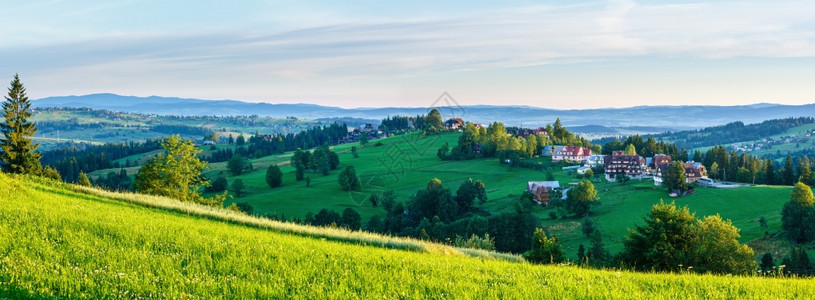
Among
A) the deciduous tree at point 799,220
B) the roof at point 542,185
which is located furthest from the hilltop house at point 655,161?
the deciduous tree at point 799,220

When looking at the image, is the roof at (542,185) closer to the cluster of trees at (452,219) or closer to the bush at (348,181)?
the cluster of trees at (452,219)

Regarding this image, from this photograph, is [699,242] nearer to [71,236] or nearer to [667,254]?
[667,254]

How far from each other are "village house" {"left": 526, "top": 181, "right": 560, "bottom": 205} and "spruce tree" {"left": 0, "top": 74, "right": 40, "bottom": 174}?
71.9 meters

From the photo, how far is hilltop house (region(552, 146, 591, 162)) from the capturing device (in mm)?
132125

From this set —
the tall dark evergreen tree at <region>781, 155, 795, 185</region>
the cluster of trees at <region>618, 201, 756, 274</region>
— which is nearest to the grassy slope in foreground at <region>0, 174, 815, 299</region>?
the cluster of trees at <region>618, 201, 756, 274</region>

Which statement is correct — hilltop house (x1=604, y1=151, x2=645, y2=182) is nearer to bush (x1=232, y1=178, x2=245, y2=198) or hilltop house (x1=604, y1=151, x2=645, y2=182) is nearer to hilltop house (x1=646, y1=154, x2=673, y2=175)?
hilltop house (x1=646, y1=154, x2=673, y2=175)

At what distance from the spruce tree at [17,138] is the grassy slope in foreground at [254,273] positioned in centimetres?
5226

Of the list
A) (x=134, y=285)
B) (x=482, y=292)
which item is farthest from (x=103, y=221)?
(x=482, y=292)

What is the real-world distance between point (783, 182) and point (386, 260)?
379 feet

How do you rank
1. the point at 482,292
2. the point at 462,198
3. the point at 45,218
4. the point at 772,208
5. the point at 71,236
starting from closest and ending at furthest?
the point at 482,292, the point at 71,236, the point at 45,218, the point at 772,208, the point at 462,198

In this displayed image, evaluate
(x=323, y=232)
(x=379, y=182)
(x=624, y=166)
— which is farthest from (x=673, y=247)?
(x=624, y=166)

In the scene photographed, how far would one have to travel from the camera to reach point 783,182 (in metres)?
104

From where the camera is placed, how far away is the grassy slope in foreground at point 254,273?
9750 mm

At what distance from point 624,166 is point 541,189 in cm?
2825
